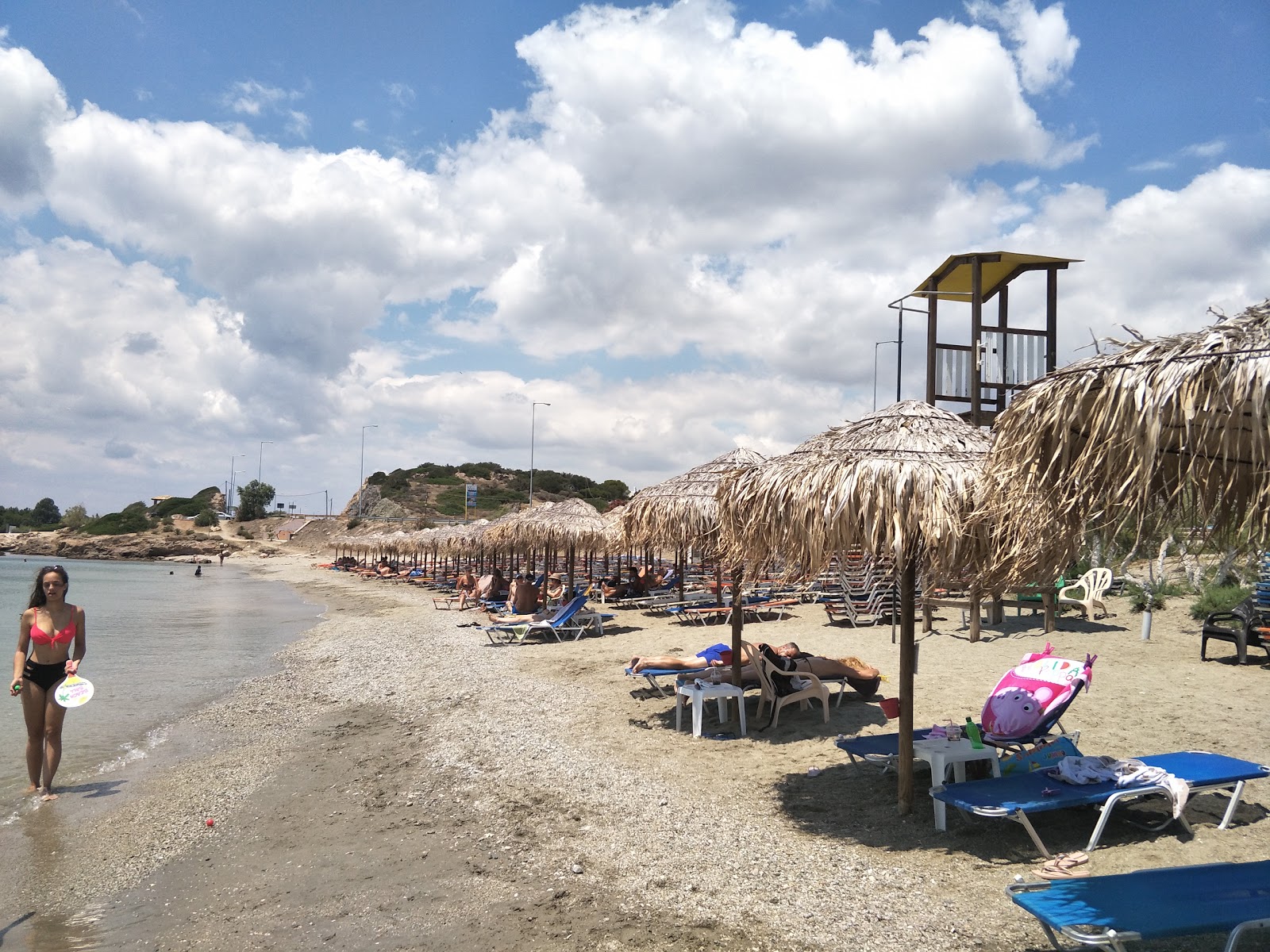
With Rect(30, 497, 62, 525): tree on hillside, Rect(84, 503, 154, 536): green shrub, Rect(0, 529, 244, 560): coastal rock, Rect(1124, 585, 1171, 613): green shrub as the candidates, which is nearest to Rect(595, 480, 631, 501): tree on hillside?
Rect(0, 529, 244, 560): coastal rock

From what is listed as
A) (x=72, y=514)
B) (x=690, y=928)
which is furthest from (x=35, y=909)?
(x=72, y=514)

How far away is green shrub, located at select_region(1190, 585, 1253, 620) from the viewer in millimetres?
11688

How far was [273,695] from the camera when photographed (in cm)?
1073

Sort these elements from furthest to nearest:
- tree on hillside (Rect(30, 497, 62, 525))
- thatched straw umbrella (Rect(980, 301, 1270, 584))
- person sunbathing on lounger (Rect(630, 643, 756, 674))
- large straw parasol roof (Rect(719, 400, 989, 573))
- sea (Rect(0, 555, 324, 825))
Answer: tree on hillside (Rect(30, 497, 62, 525))
person sunbathing on lounger (Rect(630, 643, 756, 674))
sea (Rect(0, 555, 324, 825))
large straw parasol roof (Rect(719, 400, 989, 573))
thatched straw umbrella (Rect(980, 301, 1270, 584))

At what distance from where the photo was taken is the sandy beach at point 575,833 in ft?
12.8

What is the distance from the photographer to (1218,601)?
11.9m

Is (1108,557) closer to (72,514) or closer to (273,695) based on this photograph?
(273,695)

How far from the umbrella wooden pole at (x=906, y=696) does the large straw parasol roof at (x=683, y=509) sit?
3.84m

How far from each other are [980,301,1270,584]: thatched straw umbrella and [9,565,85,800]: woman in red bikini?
6.37 metres

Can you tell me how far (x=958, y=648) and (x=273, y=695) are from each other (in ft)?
30.4

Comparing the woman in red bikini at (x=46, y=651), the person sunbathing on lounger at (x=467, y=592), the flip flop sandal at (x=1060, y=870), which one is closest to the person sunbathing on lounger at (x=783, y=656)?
the flip flop sandal at (x=1060, y=870)

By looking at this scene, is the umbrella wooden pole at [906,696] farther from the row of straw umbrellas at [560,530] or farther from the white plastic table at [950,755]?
the row of straw umbrellas at [560,530]

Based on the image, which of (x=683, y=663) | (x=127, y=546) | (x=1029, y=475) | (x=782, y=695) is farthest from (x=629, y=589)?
(x=127, y=546)

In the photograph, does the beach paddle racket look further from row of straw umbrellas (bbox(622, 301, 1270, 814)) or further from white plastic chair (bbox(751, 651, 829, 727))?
white plastic chair (bbox(751, 651, 829, 727))
